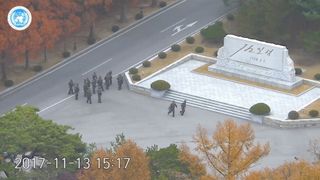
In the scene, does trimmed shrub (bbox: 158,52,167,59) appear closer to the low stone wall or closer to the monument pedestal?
the monument pedestal

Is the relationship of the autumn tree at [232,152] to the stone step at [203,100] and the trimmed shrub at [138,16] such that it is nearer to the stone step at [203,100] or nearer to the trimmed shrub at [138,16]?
the stone step at [203,100]

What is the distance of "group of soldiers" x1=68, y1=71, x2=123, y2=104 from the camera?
2581 inches

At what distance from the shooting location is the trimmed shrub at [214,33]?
73688 mm

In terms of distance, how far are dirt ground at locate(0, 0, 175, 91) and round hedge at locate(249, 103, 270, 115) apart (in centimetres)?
1709

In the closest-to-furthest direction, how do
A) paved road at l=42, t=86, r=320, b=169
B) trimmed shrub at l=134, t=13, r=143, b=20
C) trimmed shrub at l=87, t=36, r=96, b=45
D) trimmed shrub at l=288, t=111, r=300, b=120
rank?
paved road at l=42, t=86, r=320, b=169 → trimmed shrub at l=288, t=111, r=300, b=120 → trimmed shrub at l=87, t=36, r=96, b=45 → trimmed shrub at l=134, t=13, r=143, b=20

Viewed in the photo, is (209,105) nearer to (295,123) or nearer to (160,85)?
(160,85)

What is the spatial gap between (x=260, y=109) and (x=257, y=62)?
604cm

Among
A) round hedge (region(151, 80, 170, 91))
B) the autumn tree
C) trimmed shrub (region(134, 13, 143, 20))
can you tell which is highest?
trimmed shrub (region(134, 13, 143, 20))

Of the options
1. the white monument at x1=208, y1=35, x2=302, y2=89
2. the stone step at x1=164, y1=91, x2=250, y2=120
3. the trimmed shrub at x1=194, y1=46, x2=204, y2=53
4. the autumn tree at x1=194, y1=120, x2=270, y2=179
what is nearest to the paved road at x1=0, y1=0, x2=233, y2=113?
the trimmed shrub at x1=194, y1=46, x2=204, y2=53

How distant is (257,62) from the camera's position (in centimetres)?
6738

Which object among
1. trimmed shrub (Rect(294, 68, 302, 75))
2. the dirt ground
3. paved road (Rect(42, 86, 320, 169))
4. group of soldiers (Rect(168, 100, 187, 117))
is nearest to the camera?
paved road (Rect(42, 86, 320, 169))

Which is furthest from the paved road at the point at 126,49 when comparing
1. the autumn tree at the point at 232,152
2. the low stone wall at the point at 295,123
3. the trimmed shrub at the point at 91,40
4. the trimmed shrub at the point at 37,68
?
the autumn tree at the point at 232,152

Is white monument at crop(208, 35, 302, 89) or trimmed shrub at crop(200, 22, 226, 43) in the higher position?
trimmed shrub at crop(200, 22, 226, 43)

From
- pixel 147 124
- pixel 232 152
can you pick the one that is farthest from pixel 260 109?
pixel 232 152
